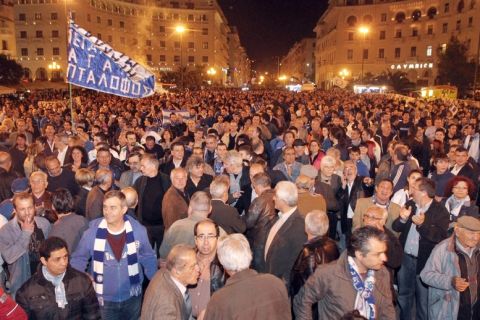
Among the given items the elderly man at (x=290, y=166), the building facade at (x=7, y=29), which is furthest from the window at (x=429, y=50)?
the elderly man at (x=290, y=166)

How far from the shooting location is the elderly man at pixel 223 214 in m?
5.04

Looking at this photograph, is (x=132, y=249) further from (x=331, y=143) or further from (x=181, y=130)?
(x=181, y=130)

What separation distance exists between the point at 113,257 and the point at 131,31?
3314 inches

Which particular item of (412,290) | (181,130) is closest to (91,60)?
(181,130)

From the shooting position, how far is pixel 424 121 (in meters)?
14.7

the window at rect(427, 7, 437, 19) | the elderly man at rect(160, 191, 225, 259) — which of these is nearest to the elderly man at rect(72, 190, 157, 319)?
the elderly man at rect(160, 191, 225, 259)

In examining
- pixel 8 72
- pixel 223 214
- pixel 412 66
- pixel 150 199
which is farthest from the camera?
pixel 412 66

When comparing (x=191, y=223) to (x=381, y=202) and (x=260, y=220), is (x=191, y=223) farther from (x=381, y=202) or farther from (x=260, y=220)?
(x=381, y=202)

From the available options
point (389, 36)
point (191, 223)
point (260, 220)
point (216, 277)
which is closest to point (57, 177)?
point (191, 223)

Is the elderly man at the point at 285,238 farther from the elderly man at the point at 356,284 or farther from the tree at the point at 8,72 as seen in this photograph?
the tree at the point at 8,72

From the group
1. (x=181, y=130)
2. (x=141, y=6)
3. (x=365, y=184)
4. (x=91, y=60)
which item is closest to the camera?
(x=365, y=184)

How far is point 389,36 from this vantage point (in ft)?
247

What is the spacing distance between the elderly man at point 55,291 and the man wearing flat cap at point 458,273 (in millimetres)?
3129

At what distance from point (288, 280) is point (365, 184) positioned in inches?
144
